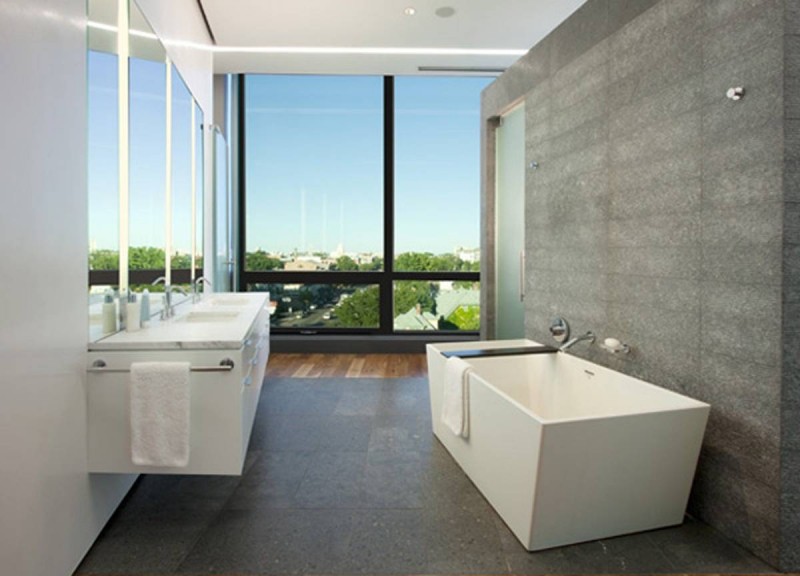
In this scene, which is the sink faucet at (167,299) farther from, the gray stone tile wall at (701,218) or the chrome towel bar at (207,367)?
the gray stone tile wall at (701,218)

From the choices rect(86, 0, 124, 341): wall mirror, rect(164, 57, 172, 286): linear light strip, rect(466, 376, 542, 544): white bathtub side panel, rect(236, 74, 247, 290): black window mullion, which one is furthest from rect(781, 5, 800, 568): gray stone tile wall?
rect(236, 74, 247, 290): black window mullion

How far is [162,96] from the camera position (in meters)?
2.92

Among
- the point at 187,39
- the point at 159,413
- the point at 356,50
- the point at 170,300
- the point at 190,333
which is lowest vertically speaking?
the point at 159,413

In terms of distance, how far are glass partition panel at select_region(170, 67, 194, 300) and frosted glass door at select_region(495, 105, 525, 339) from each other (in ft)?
7.73

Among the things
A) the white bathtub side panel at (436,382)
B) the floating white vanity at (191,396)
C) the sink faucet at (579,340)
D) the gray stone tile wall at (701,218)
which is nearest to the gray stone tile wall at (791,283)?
the gray stone tile wall at (701,218)

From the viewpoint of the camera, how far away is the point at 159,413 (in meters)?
1.92

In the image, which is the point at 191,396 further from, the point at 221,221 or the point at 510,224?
the point at 221,221

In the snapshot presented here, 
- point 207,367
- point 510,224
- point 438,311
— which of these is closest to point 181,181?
point 207,367

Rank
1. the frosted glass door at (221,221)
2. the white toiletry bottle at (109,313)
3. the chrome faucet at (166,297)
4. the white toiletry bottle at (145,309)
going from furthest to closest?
the frosted glass door at (221,221) < the chrome faucet at (166,297) < the white toiletry bottle at (145,309) < the white toiletry bottle at (109,313)

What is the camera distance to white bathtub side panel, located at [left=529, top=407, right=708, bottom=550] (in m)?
1.87

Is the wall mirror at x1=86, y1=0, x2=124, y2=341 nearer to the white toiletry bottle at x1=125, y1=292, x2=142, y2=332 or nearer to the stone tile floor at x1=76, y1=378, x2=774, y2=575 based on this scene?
the white toiletry bottle at x1=125, y1=292, x2=142, y2=332

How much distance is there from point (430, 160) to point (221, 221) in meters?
2.45

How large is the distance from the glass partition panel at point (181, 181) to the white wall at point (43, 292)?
1.32 m

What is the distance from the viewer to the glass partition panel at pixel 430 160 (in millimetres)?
5961
